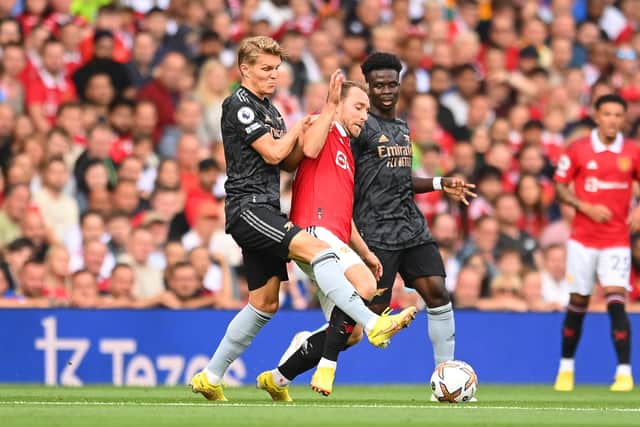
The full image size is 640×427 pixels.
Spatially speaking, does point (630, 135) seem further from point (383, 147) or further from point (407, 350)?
point (383, 147)

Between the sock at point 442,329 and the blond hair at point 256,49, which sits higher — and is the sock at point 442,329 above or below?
below

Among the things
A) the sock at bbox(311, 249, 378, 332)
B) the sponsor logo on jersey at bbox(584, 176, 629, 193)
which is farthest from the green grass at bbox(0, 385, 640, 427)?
the sponsor logo on jersey at bbox(584, 176, 629, 193)

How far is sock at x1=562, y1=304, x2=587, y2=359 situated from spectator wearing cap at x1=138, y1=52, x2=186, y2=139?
5178 mm

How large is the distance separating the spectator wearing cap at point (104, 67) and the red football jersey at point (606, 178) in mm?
5290

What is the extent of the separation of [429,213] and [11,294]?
4579mm

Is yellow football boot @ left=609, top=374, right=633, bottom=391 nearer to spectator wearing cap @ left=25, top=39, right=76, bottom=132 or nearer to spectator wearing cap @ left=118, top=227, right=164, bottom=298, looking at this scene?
spectator wearing cap @ left=118, top=227, right=164, bottom=298

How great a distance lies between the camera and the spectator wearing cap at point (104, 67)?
16.1 meters

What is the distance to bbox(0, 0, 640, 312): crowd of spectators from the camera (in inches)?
574

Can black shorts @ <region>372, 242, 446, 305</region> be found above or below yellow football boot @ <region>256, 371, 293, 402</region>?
above

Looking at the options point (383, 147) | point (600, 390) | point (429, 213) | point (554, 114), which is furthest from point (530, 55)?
point (383, 147)

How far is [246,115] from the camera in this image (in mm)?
9500

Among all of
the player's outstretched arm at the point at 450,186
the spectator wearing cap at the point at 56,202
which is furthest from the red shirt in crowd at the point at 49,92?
the player's outstretched arm at the point at 450,186

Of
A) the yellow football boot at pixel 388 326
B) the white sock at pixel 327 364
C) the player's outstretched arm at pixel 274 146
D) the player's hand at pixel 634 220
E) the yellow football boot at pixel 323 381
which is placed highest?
the player's outstretched arm at pixel 274 146

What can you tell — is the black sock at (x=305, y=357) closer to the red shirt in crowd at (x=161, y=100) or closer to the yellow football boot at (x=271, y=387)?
the yellow football boot at (x=271, y=387)
